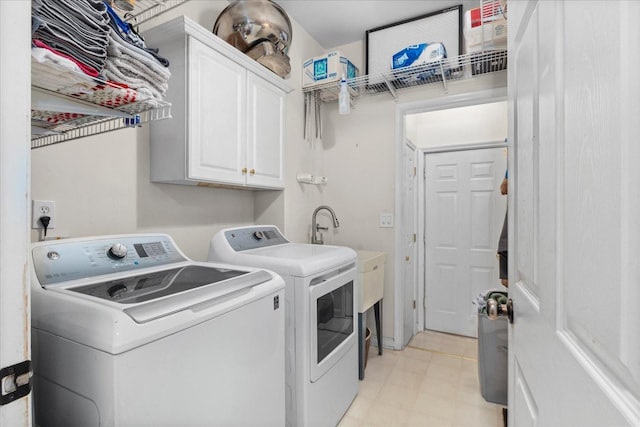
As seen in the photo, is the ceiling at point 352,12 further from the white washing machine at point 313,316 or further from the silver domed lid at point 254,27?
the white washing machine at point 313,316

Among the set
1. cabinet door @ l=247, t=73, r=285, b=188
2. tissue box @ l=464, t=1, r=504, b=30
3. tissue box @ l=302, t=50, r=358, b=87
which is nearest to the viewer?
tissue box @ l=464, t=1, r=504, b=30

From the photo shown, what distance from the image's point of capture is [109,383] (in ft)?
2.33

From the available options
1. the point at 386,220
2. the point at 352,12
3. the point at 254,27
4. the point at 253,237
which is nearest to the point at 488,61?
the point at 352,12

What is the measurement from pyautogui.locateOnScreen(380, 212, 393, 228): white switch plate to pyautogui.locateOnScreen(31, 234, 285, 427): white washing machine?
1683mm

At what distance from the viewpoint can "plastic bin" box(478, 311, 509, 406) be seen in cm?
181

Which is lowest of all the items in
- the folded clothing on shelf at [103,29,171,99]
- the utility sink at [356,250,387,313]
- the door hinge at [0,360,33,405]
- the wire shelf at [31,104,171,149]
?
the utility sink at [356,250,387,313]

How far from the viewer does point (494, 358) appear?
1.84 m

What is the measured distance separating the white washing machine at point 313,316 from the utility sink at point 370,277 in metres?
0.28

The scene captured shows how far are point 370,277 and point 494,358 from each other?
913 mm

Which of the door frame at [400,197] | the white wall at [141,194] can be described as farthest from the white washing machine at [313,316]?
the door frame at [400,197]

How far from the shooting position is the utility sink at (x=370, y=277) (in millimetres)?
2273

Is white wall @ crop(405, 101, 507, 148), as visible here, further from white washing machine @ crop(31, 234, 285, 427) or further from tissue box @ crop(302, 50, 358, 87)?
white washing machine @ crop(31, 234, 285, 427)

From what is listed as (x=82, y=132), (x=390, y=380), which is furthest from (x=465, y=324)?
(x=82, y=132)

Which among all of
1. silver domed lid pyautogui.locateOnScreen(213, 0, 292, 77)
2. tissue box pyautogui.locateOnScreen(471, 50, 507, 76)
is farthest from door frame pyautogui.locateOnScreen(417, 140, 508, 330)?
silver domed lid pyautogui.locateOnScreen(213, 0, 292, 77)
